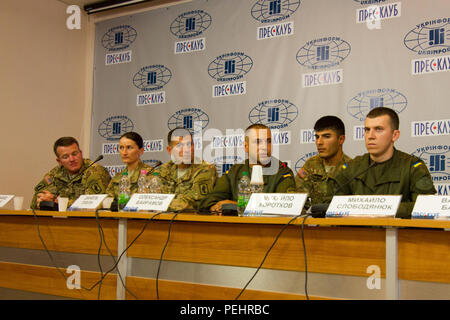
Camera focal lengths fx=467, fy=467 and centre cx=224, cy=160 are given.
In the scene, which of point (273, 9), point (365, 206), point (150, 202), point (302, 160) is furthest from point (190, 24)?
point (365, 206)

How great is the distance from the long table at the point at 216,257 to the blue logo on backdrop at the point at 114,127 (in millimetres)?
2147

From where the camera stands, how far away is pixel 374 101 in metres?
3.67

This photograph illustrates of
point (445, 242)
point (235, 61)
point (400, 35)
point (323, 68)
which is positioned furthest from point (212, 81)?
point (445, 242)

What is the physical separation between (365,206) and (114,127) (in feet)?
12.2

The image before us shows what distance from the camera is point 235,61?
14.4 feet

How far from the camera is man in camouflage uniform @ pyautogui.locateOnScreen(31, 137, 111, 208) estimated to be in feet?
12.3

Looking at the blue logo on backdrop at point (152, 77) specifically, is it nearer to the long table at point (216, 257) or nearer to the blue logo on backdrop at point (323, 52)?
the blue logo on backdrop at point (323, 52)

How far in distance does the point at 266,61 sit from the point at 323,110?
0.73 metres

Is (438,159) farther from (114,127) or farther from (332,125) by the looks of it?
(114,127)

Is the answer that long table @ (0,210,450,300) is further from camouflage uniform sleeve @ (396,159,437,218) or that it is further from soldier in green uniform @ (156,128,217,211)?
soldier in green uniform @ (156,128,217,211)

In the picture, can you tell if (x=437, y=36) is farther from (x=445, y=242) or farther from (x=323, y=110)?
(x=445, y=242)

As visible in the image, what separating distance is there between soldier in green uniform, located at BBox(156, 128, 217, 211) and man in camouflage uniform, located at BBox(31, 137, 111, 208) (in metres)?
0.59
